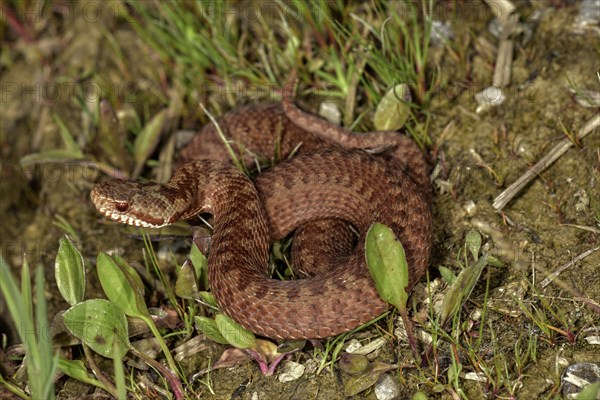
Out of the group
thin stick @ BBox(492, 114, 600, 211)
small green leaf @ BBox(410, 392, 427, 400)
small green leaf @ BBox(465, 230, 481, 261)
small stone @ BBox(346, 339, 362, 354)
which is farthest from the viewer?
thin stick @ BBox(492, 114, 600, 211)

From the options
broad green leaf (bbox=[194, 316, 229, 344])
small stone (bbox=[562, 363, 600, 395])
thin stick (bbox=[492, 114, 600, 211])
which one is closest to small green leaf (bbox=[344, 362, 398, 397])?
broad green leaf (bbox=[194, 316, 229, 344])

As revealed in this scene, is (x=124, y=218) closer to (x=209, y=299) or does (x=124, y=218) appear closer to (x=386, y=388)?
(x=209, y=299)

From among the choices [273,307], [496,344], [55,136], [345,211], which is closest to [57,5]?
[55,136]

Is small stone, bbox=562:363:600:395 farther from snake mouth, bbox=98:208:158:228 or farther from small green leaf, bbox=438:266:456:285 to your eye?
snake mouth, bbox=98:208:158:228

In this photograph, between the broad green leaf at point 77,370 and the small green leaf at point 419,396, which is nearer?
the small green leaf at point 419,396

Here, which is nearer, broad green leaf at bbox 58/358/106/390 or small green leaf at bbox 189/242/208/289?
broad green leaf at bbox 58/358/106/390

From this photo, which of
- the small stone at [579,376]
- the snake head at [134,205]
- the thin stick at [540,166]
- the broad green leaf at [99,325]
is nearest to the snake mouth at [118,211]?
the snake head at [134,205]

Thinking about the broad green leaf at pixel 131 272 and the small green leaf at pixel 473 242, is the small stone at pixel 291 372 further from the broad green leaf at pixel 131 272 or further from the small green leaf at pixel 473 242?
the small green leaf at pixel 473 242

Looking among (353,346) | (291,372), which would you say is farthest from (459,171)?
(291,372)
